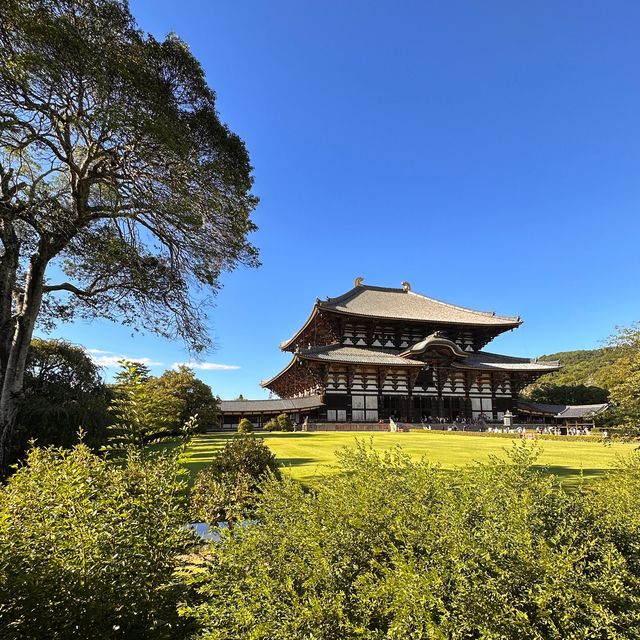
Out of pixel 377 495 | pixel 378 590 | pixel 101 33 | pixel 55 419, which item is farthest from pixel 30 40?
pixel 378 590

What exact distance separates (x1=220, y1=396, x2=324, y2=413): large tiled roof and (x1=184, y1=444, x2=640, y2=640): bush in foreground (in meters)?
27.0

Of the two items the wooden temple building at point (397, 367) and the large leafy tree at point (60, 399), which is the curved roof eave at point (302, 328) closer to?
Answer: the wooden temple building at point (397, 367)

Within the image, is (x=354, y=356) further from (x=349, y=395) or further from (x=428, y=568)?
(x=428, y=568)

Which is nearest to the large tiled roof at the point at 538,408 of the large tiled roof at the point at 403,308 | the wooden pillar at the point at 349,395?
the large tiled roof at the point at 403,308

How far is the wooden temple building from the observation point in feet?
101

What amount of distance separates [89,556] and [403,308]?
3662 cm

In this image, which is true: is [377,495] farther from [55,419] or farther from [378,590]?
[55,419]

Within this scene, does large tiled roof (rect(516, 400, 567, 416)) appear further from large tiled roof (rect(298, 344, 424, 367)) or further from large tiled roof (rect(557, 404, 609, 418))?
large tiled roof (rect(298, 344, 424, 367))

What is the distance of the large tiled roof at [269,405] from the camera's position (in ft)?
103

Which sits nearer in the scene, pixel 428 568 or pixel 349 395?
pixel 428 568

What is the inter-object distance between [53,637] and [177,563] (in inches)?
40.5

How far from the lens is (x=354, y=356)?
3064cm

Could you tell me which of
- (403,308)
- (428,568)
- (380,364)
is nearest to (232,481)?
(428,568)

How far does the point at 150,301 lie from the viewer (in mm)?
12656
